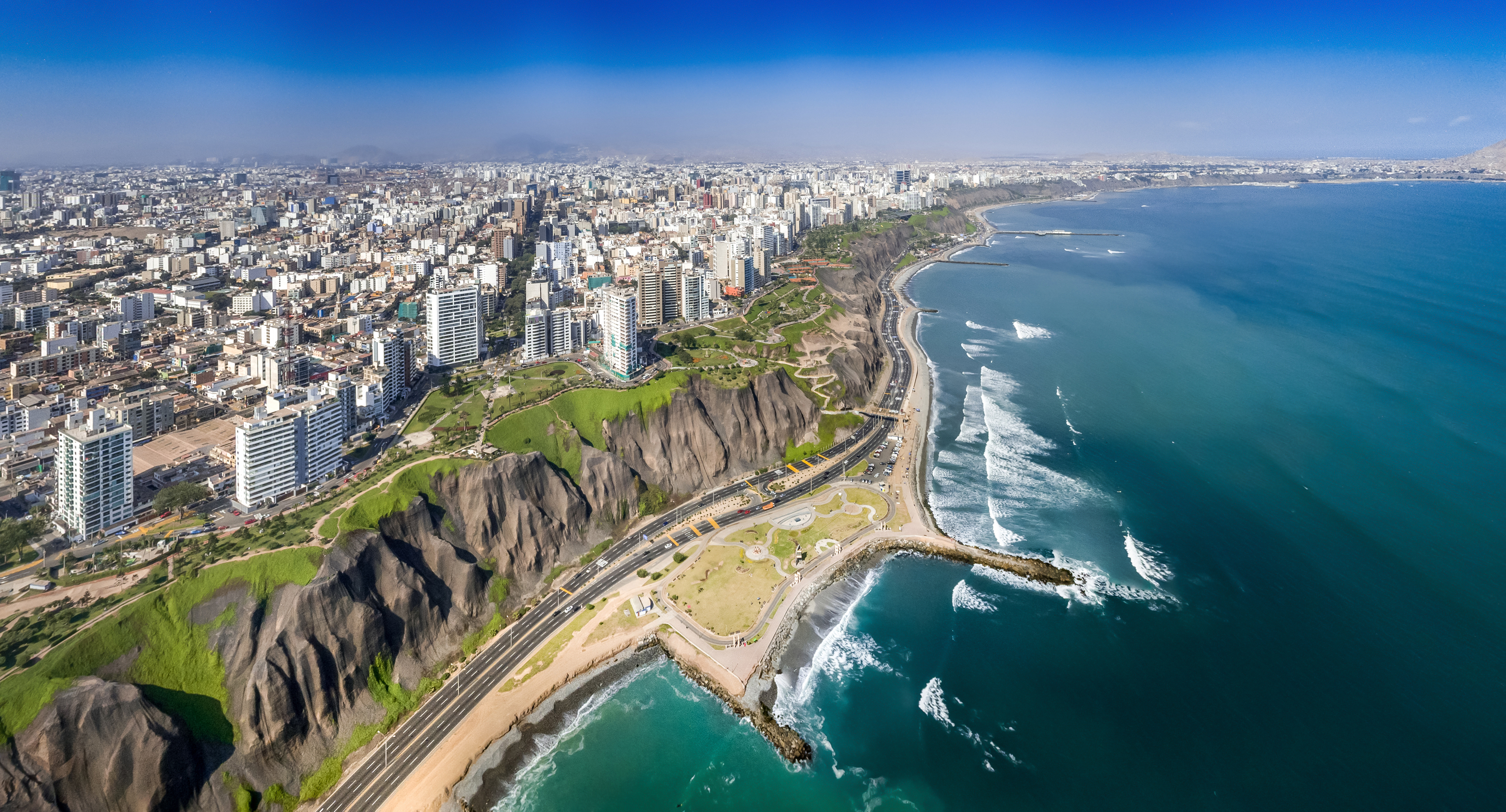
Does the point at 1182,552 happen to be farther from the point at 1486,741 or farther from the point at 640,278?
the point at 640,278

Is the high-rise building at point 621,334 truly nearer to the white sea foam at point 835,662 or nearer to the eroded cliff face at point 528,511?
the eroded cliff face at point 528,511

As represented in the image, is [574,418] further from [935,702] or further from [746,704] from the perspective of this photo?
[935,702]

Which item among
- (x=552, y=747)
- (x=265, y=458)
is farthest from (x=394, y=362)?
(x=552, y=747)

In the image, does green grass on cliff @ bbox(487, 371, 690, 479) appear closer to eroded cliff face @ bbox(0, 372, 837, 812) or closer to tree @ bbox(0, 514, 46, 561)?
eroded cliff face @ bbox(0, 372, 837, 812)

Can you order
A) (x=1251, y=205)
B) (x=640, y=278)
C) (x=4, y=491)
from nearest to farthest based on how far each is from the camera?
(x=4, y=491), (x=640, y=278), (x=1251, y=205)

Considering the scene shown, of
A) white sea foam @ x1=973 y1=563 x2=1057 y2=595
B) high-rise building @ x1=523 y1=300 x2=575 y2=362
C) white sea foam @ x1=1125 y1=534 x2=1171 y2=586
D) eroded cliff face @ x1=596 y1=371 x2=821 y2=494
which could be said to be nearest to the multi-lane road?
eroded cliff face @ x1=596 y1=371 x2=821 y2=494

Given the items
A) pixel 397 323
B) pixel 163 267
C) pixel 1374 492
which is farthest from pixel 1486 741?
pixel 163 267

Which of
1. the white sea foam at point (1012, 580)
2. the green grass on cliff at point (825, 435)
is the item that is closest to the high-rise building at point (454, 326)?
the green grass on cliff at point (825, 435)
